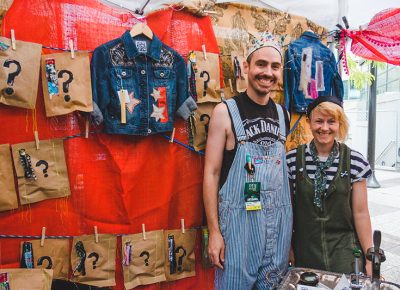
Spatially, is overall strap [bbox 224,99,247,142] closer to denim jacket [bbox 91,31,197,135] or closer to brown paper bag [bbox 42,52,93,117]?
denim jacket [bbox 91,31,197,135]

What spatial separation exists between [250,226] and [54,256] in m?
1.32

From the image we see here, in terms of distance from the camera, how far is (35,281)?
6.61 ft

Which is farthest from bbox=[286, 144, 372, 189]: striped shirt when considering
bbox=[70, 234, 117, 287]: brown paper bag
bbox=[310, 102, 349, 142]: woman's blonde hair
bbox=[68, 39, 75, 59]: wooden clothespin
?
bbox=[68, 39, 75, 59]: wooden clothespin

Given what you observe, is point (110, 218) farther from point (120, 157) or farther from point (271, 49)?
point (271, 49)

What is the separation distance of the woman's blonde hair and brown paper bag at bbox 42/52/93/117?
1.49 metres

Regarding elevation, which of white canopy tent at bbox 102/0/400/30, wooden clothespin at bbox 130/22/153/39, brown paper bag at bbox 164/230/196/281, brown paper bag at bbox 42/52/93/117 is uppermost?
white canopy tent at bbox 102/0/400/30

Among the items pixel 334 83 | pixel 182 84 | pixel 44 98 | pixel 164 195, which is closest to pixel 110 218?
pixel 164 195

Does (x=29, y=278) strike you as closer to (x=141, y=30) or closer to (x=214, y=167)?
(x=214, y=167)

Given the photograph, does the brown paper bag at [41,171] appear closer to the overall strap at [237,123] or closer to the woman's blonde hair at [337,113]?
the overall strap at [237,123]

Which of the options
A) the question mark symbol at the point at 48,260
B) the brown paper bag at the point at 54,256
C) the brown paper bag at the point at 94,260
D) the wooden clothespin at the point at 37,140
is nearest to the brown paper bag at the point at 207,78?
the wooden clothespin at the point at 37,140

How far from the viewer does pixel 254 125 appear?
2102mm

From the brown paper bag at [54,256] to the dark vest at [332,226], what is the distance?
1596 millimetres

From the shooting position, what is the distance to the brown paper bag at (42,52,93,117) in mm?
2062

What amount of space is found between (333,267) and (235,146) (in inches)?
36.9
